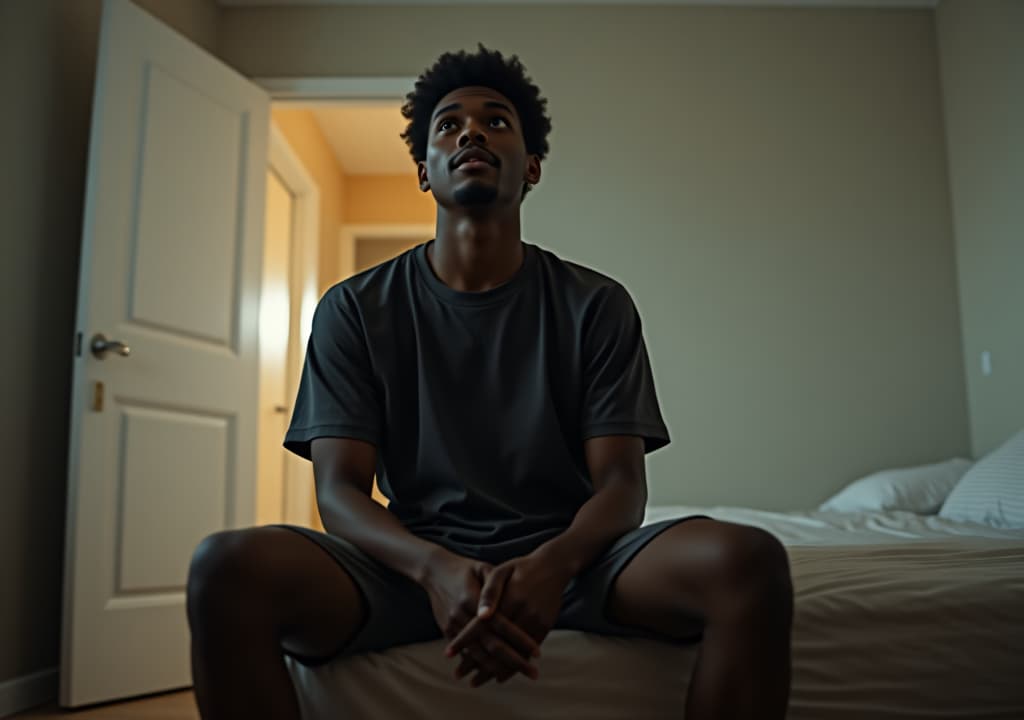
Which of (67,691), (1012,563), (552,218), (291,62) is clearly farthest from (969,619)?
(291,62)

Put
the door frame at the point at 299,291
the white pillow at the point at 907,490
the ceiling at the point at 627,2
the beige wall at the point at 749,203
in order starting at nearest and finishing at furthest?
the white pillow at the point at 907,490
the beige wall at the point at 749,203
the ceiling at the point at 627,2
the door frame at the point at 299,291

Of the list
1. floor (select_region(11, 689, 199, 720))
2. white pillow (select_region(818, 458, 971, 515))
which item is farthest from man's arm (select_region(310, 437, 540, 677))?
white pillow (select_region(818, 458, 971, 515))

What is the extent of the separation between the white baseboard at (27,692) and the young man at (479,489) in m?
1.56

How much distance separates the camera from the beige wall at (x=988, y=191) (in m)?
3.15

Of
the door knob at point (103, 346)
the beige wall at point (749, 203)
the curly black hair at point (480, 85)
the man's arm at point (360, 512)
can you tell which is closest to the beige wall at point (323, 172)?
the beige wall at point (749, 203)

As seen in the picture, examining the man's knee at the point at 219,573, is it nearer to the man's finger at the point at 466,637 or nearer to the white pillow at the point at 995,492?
the man's finger at the point at 466,637

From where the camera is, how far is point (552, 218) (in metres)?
3.66

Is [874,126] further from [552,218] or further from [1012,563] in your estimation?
[1012,563]

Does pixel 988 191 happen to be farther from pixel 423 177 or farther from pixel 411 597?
pixel 411 597

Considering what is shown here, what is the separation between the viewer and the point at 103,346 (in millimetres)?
2588

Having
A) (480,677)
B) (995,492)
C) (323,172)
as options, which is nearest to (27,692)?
(480,677)

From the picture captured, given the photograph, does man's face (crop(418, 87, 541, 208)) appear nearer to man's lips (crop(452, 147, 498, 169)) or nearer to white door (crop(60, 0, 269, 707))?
man's lips (crop(452, 147, 498, 169))

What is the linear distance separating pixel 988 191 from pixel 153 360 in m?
2.88

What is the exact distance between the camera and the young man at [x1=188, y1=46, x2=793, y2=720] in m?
1.00
